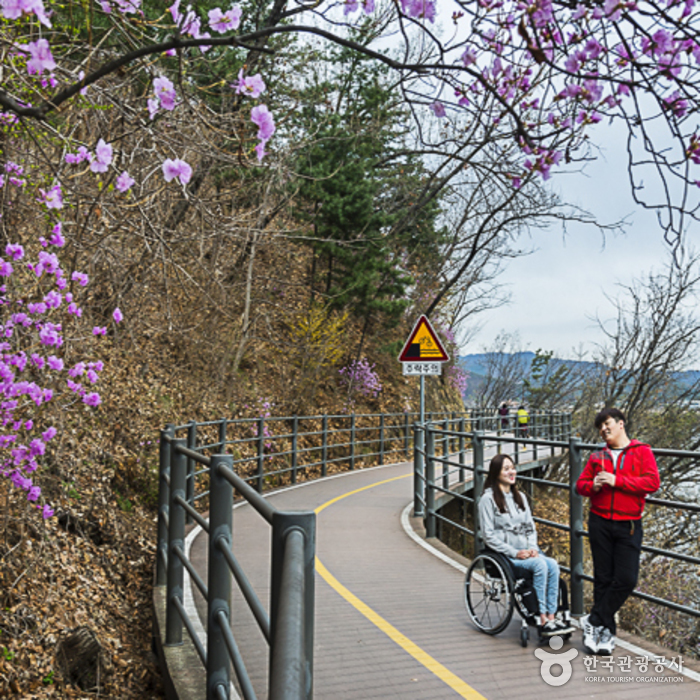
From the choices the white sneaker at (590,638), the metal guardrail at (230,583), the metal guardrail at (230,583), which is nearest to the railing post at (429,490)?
the metal guardrail at (230,583)

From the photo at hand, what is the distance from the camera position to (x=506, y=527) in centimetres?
548

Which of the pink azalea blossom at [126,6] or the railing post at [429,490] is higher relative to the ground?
the pink azalea blossom at [126,6]

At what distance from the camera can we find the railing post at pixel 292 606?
138cm

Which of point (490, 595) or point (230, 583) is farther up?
point (230, 583)

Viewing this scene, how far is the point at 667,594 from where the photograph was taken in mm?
13352

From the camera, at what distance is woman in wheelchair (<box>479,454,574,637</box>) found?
5195 millimetres

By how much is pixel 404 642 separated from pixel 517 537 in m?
1.17

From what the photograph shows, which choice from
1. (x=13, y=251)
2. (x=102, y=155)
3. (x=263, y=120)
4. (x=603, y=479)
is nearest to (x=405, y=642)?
Result: (x=603, y=479)

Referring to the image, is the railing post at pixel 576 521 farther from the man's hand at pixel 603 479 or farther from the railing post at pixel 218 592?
the railing post at pixel 218 592

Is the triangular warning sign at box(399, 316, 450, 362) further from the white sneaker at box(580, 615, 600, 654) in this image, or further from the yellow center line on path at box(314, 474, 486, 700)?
the white sneaker at box(580, 615, 600, 654)

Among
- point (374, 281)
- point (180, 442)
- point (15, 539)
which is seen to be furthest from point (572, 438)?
point (374, 281)

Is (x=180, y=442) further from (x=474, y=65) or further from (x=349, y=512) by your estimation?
(x=349, y=512)

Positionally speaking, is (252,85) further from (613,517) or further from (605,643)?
(605,643)

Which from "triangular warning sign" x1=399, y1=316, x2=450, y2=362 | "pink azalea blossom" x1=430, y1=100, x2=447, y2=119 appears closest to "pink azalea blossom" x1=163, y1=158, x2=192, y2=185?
"pink azalea blossom" x1=430, y1=100, x2=447, y2=119
